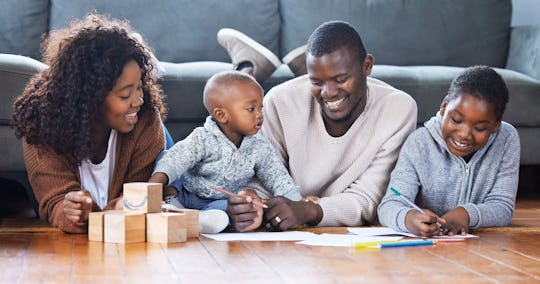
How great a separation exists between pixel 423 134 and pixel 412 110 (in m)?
0.14

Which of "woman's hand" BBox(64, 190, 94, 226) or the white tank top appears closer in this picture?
"woman's hand" BBox(64, 190, 94, 226)

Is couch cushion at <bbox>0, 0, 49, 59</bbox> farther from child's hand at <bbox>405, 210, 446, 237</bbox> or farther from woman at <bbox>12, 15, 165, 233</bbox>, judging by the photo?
child's hand at <bbox>405, 210, 446, 237</bbox>

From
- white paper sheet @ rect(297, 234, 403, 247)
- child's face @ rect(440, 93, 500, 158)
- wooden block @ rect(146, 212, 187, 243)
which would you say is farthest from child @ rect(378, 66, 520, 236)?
wooden block @ rect(146, 212, 187, 243)

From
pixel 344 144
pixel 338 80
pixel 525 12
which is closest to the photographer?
pixel 338 80

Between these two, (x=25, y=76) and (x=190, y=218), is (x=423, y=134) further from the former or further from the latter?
(x=25, y=76)

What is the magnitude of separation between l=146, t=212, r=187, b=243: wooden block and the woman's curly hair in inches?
11.7

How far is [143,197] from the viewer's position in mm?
2039

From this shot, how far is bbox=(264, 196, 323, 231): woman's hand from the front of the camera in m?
2.19

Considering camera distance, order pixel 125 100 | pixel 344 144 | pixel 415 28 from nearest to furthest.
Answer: pixel 125 100 < pixel 344 144 < pixel 415 28

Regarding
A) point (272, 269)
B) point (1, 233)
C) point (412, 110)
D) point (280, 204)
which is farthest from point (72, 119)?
point (412, 110)

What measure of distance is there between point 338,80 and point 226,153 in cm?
34

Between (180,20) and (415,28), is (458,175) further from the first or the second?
(180,20)

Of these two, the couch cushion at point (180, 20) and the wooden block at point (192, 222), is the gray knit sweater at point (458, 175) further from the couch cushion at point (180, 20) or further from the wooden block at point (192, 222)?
the couch cushion at point (180, 20)

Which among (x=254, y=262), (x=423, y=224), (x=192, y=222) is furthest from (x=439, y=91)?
(x=254, y=262)
